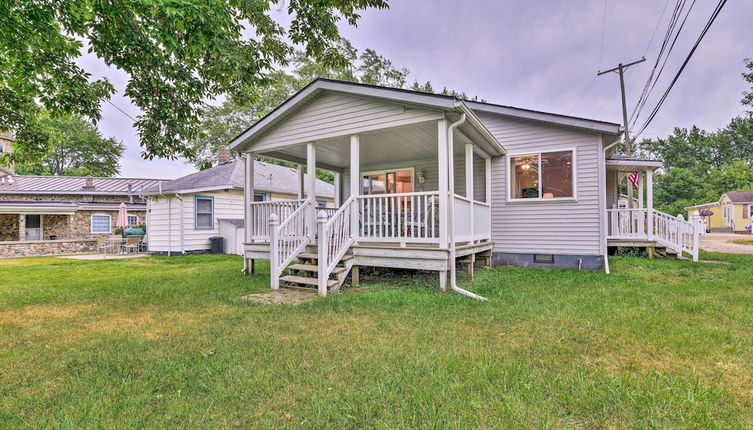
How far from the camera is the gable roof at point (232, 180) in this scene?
1316cm

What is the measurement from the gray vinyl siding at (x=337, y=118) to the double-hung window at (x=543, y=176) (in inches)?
157

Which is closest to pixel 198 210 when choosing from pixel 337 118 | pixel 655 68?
pixel 337 118

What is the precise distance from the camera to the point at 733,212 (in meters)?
27.4

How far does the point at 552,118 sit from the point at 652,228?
4191mm

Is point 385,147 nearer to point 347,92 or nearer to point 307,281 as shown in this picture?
point 347,92

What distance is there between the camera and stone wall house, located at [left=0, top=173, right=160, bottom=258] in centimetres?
1622

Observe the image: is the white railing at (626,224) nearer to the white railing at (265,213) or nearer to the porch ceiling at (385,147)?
the porch ceiling at (385,147)

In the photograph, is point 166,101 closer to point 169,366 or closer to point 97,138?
point 169,366

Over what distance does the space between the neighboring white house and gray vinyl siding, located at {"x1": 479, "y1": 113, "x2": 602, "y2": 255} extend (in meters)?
7.57

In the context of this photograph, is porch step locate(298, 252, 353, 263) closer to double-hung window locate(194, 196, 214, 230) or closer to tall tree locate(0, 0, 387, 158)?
tall tree locate(0, 0, 387, 158)

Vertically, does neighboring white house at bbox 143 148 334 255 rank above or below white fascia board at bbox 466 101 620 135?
below

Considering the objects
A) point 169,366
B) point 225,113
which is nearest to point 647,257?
point 169,366

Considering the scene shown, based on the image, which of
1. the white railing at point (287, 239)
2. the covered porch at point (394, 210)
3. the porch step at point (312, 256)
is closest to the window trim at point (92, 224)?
the covered porch at point (394, 210)

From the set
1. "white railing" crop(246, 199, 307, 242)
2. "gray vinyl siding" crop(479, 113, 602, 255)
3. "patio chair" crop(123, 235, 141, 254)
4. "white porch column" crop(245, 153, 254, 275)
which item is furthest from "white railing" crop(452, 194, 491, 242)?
"patio chair" crop(123, 235, 141, 254)
